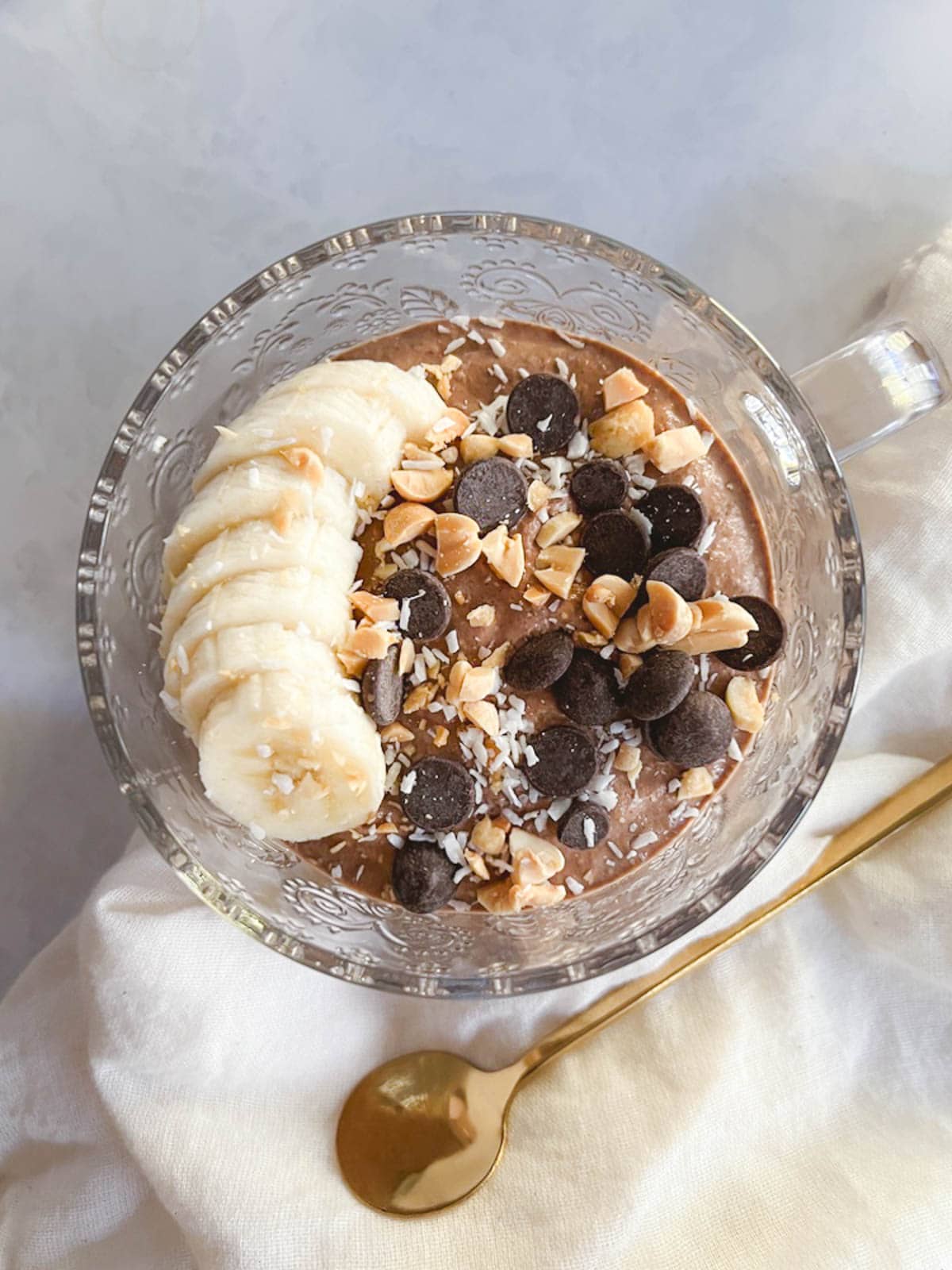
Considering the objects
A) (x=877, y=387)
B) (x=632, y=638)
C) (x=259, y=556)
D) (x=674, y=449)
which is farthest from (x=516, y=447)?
(x=877, y=387)

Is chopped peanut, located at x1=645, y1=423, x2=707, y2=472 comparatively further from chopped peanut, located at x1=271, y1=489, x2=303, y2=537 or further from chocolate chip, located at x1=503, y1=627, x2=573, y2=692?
chopped peanut, located at x1=271, y1=489, x2=303, y2=537

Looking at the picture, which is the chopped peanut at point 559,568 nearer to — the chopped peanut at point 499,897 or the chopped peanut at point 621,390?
the chopped peanut at point 621,390

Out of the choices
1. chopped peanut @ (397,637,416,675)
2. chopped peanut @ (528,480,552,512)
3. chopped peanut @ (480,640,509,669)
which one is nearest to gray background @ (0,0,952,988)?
chopped peanut @ (528,480,552,512)

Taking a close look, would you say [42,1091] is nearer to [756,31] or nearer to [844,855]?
[844,855]

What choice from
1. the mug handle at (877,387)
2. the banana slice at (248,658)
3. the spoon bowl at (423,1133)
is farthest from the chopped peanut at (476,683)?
the spoon bowl at (423,1133)

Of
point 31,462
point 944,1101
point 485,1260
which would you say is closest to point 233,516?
point 31,462

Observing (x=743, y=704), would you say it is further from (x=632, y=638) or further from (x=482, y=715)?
(x=482, y=715)
